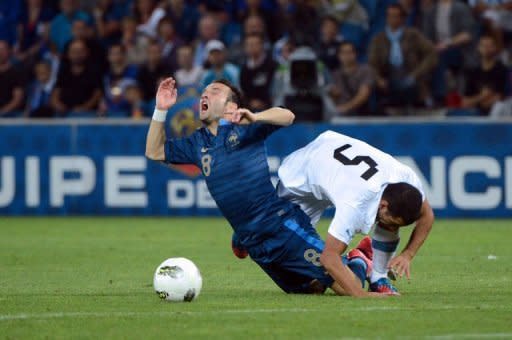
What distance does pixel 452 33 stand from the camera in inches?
766

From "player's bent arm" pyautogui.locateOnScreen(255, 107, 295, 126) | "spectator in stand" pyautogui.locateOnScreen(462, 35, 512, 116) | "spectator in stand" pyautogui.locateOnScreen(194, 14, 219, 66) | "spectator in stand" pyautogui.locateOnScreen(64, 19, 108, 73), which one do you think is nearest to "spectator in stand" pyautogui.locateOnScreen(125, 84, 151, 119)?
"spectator in stand" pyautogui.locateOnScreen(64, 19, 108, 73)

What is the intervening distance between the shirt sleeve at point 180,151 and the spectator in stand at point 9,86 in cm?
1120

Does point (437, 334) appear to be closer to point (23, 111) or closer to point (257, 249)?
point (257, 249)

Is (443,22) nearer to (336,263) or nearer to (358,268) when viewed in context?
(358,268)

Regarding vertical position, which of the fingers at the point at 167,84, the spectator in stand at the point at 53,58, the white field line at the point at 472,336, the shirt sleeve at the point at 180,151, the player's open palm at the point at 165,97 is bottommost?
the spectator in stand at the point at 53,58

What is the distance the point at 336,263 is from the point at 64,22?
1412 cm

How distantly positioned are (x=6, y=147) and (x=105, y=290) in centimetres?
938

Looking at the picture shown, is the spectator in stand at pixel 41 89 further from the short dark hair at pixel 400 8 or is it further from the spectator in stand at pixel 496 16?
the spectator in stand at pixel 496 16

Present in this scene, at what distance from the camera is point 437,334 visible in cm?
707

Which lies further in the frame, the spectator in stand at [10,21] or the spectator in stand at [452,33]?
the spectator in stand at [10,21]

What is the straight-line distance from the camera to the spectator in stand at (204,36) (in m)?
19.9

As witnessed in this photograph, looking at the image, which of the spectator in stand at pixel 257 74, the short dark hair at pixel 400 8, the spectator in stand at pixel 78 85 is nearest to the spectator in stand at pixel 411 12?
the short dark hair at pixel 400 8

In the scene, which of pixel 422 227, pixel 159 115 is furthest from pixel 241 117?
pixel 422 227

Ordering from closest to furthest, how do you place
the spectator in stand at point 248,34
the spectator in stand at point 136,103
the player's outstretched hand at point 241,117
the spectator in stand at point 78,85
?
the player's outstretched hand at point 241,117, the spectator in stand at point 248,34, the spectator in stand at point 136,103, the spectator in stand at point 78,85
